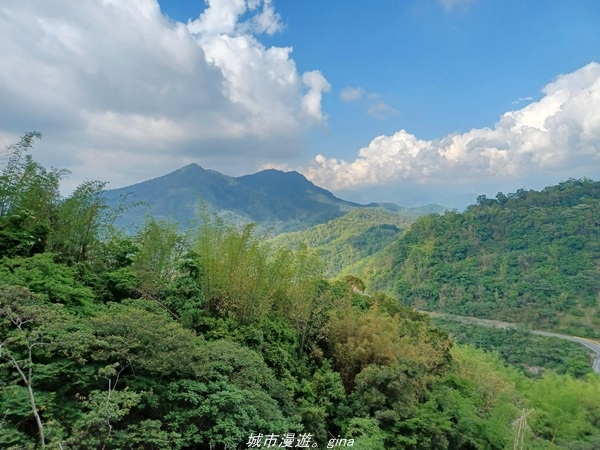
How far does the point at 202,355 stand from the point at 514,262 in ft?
152

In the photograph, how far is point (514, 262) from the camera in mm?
44156

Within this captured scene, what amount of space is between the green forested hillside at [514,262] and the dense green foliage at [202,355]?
95.1 ft

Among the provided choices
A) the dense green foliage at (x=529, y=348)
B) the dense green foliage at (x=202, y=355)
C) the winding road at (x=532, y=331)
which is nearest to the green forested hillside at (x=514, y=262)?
the winding road at (x=532, y=331)

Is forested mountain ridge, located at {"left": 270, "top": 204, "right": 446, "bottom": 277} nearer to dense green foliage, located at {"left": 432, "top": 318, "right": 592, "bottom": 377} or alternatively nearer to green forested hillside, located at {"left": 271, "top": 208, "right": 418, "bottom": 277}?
green forested hillside, located at {"left": 271, "top": 208, "right": 418, "bottom": 277}

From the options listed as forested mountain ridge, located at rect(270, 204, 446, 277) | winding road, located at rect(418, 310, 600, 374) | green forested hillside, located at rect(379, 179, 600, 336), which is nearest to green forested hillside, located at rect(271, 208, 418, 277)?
forested mountain ridge, located at rect(270, 204, 446, 277)

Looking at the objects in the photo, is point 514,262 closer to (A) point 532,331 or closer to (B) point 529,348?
(A) point 532,331

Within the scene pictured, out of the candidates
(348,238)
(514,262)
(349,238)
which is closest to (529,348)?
(514,262)

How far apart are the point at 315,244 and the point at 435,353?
66.6 metres

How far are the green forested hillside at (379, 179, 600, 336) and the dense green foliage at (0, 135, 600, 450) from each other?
95.1ft

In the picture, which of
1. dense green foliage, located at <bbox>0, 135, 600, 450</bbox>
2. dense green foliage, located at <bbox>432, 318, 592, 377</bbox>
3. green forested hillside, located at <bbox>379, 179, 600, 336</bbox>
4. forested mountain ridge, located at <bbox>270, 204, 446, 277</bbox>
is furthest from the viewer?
forested mountain ridge, located at <bbox>270, 204, 446, 277</bbox>

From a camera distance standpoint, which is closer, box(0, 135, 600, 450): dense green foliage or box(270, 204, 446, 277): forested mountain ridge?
box(0, 135, 600, 450): dense green foliage

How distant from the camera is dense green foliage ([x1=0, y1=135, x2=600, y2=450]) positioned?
4637mm

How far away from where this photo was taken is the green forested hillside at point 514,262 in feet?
125

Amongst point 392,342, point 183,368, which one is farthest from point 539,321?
point 183,368
